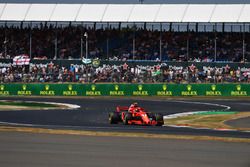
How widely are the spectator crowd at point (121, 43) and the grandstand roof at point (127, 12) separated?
4.20ft

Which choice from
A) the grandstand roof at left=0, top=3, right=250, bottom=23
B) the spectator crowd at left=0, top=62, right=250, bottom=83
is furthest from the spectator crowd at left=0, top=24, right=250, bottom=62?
the spectator crowd at left=0, top=62, right=250, bottom=83

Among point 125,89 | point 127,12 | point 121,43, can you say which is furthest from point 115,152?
point 127,12

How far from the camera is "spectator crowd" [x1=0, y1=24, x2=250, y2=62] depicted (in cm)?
6047

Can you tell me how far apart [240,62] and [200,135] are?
31167 mm

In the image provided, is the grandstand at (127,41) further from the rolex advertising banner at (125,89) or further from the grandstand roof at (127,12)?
the rolex advertising banner at (125,89)

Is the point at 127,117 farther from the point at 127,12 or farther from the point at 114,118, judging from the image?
the point at 127,12

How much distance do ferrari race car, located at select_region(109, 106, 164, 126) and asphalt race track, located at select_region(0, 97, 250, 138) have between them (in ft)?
1.95

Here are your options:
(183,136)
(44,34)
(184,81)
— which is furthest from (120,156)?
(44,34)

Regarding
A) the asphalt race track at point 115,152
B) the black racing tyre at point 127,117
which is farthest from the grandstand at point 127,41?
the asphalt race track at point 115,152

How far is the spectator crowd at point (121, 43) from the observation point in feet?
198

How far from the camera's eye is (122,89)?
5625cm

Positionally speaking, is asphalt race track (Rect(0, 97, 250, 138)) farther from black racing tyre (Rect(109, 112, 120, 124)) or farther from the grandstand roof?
the grandstand roof

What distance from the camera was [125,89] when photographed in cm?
5619

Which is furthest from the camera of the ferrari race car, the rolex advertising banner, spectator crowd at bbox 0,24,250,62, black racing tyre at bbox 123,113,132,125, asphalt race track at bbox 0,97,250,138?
spectator crowd at bbox 0,24,250,62
